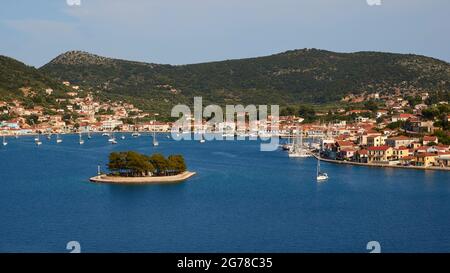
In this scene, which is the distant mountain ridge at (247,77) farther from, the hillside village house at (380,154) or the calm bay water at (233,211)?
the calm bay water at (233,211)

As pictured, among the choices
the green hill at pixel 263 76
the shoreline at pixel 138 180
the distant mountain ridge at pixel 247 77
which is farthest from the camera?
the green hill at pixel 263 76

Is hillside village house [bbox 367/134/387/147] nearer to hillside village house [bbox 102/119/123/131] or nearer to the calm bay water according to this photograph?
the calm bay water

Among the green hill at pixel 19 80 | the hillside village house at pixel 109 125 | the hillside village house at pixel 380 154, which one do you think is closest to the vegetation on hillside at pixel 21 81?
the green hill at pixel 19 80

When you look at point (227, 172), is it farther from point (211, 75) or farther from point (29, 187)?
point (211, 75)

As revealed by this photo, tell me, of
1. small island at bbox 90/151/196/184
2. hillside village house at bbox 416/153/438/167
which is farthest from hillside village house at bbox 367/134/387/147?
small island at bbox 90/151/196/184

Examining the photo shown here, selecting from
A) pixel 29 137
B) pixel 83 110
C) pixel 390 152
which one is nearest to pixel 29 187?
pixel 390 152

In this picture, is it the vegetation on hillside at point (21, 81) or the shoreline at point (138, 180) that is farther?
the vegetation on hillside at point (21, 81)
